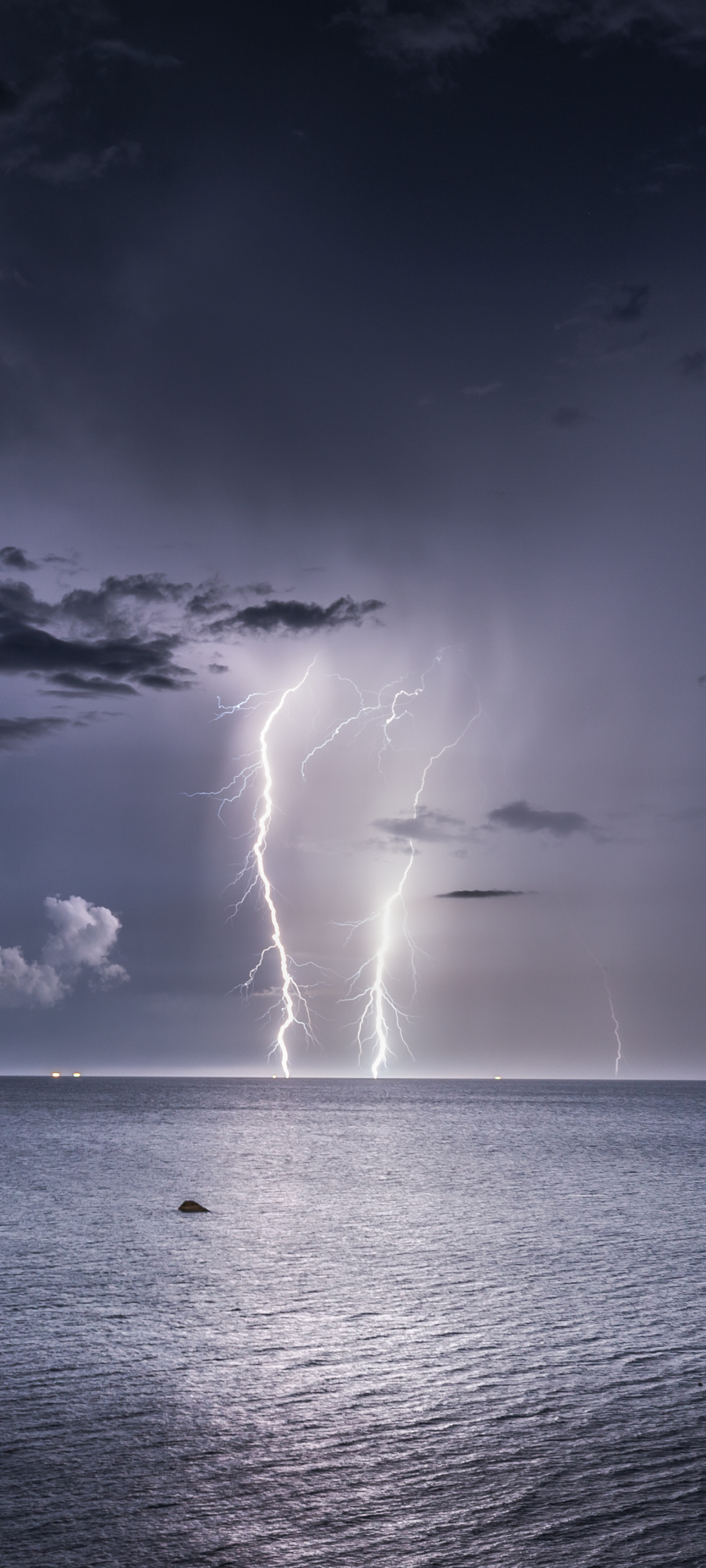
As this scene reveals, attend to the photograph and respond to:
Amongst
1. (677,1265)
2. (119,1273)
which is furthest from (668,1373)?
(119,1273)

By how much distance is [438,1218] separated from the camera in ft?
170

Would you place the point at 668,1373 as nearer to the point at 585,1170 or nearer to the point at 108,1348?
the point at 108,1348

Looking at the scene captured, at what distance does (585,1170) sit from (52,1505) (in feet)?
235

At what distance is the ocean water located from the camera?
15.2m

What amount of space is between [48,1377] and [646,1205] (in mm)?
41872

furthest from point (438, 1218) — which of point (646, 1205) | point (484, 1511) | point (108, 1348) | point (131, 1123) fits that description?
→ point (131, 1123)

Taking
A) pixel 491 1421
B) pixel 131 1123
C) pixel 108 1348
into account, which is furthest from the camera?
pixel 131 1123

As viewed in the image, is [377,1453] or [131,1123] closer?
[377,1453]

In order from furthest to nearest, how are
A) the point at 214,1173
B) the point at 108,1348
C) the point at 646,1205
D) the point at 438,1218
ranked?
the point at 214,1173 → the point at 646,1205 → the point at 438,1218 → the point at 108,1348

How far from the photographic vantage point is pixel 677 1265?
38.1 m

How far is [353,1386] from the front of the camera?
73.3ft

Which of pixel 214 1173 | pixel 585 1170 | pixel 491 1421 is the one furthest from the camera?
pixel 585 1170

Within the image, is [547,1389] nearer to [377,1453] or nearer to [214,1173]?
[377,1453]

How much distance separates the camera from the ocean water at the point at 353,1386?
15.2 m
